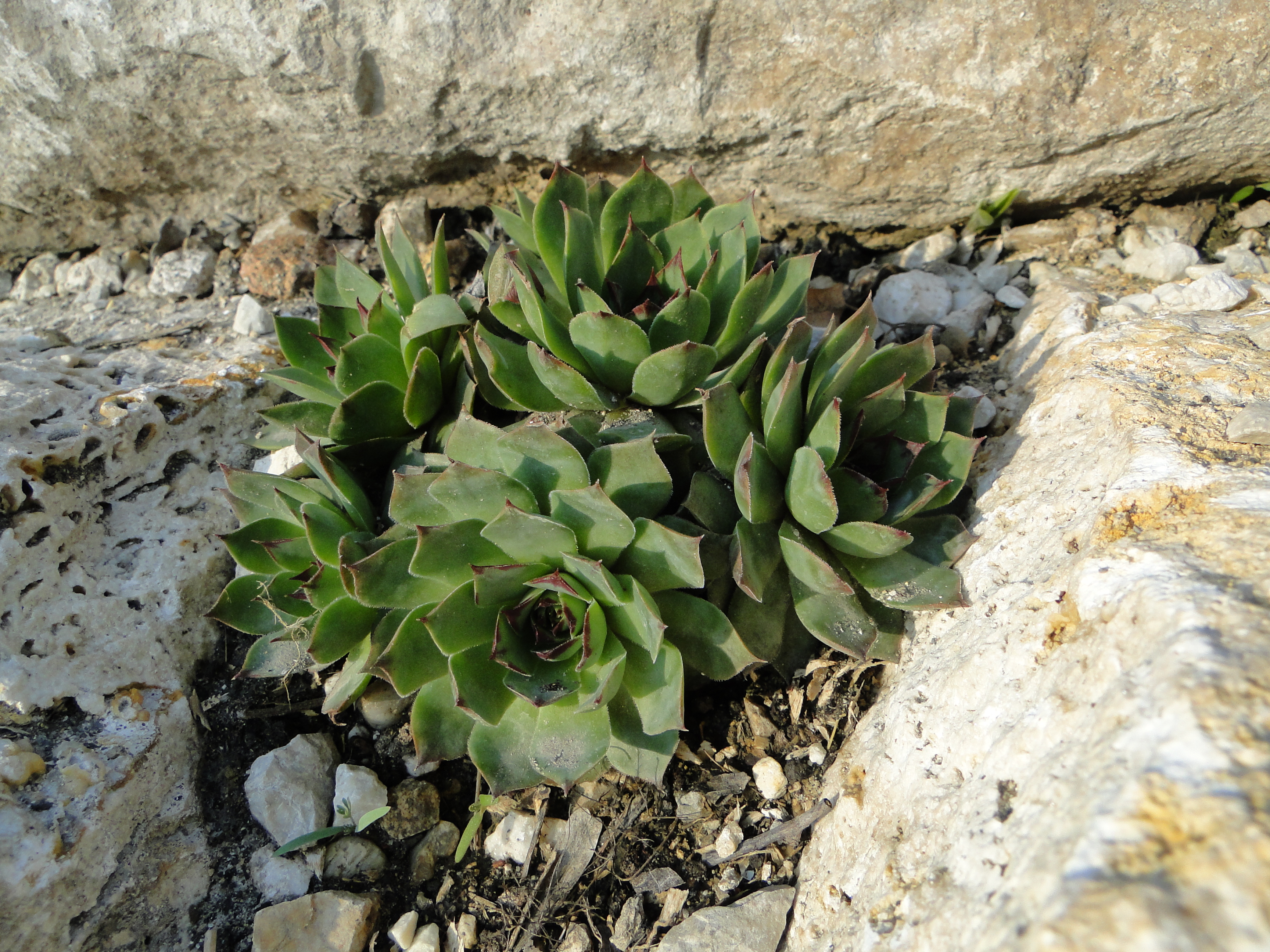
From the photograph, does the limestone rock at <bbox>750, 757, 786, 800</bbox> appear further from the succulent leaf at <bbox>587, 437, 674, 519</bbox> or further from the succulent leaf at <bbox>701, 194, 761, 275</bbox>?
the succulent leaf at <bbox>701, 194, 761, 275</bbox>

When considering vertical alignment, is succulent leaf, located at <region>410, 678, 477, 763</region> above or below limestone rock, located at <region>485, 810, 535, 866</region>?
above

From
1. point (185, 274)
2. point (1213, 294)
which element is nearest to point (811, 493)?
point (1213, 294)

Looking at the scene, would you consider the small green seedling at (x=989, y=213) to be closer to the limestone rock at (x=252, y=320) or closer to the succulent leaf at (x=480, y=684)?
the succulent leaf at (x=480, y=684)

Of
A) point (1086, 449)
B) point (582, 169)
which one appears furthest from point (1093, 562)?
point (582, 169)

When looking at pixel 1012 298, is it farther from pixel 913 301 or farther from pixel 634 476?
pixel 634 476

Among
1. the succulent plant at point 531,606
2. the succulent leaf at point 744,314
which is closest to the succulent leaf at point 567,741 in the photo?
the succulent plant at point 531,606

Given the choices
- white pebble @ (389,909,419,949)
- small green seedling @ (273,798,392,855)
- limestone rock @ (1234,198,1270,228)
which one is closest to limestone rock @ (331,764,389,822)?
small green seedling @ (273,798,392,855)

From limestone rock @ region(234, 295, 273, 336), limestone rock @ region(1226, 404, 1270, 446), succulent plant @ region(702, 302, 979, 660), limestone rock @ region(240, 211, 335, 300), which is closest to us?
limestone rock @ region(1226, 404, 1270, 446)
